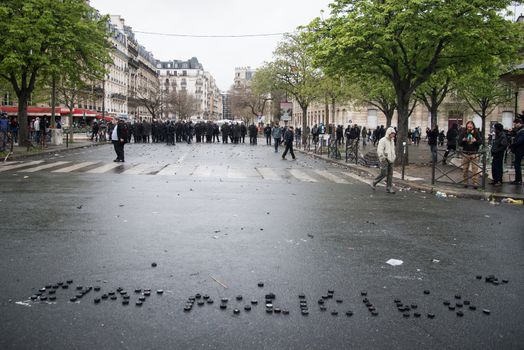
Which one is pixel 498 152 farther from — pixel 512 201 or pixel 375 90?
pixel 375 90

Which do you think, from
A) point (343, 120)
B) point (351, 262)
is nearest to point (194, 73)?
point (343, 120)

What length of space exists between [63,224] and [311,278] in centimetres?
446

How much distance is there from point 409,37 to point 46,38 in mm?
18659

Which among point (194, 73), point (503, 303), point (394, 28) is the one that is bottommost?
point (503, 303)

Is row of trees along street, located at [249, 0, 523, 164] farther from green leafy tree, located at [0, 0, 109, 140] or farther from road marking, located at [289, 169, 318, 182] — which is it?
green leafy tree, located at [0, 0, 109, 140]

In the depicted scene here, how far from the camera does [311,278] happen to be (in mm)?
5562

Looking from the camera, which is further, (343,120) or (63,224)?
(343,120)

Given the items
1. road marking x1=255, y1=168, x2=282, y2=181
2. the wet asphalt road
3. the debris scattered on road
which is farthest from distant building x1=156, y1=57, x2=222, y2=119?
the wet asphalt road

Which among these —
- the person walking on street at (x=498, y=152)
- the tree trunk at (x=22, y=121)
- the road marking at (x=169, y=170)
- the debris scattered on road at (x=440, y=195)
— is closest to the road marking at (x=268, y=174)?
the road marking at (x=169, y=170)

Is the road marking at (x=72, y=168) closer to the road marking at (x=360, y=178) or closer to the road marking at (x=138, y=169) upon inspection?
the road marking at (x=138, y=169)

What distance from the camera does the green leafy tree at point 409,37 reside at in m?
18.0

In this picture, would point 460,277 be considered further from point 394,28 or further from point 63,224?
point 394,28

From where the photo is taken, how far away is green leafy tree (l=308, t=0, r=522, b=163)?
17984mm

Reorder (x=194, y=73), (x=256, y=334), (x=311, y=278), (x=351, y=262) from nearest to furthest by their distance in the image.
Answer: (x=256, y=334) → (x=311, y=278) → (x=351, y=262) → (x=194, y=73)
